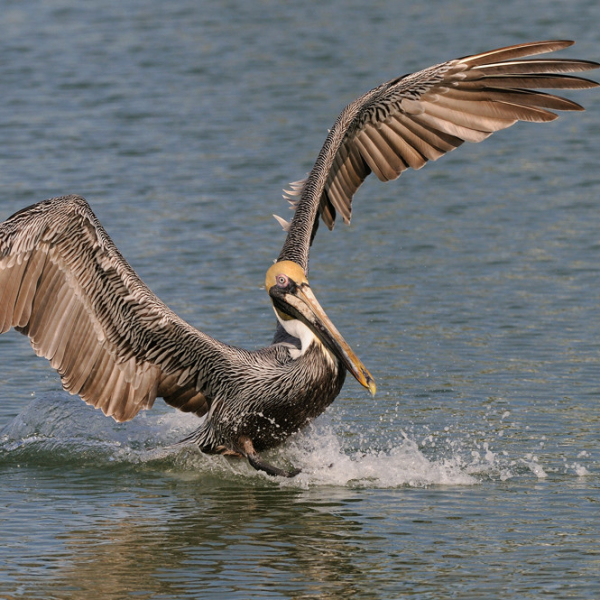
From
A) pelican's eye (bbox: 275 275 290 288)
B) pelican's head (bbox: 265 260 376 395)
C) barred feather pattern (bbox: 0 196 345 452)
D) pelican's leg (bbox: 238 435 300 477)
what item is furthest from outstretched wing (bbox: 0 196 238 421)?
pelican's eye (bbox: 275 275 290 288)

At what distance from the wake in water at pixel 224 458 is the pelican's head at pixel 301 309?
65cm

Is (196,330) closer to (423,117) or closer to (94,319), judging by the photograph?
(94,319)

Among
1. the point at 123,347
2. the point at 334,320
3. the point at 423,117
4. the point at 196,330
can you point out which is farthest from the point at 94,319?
the point at 334,320

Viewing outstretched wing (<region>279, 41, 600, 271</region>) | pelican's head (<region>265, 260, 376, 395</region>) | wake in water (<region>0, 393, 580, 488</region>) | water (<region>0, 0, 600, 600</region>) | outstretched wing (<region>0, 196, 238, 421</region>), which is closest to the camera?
water (<region>0, 0, 600, 600</region>)

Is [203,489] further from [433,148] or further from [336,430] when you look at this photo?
[433,148]

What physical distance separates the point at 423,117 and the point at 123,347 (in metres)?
2.66

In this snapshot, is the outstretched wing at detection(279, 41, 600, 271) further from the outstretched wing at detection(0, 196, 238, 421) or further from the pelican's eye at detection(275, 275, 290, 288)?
the outstretched wing at detection(0, 196, 238, 421)

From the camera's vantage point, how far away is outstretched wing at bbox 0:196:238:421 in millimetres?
7855

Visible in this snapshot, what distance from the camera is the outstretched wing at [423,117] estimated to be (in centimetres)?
845

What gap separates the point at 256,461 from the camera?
8.10 metres

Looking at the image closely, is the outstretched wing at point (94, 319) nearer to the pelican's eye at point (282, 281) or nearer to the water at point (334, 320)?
the water at point (334, 320)

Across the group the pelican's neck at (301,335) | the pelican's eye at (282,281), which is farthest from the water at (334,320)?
the pelican's eye at (282,281)

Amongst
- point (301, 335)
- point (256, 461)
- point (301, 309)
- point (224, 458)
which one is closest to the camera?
point (301, 309)

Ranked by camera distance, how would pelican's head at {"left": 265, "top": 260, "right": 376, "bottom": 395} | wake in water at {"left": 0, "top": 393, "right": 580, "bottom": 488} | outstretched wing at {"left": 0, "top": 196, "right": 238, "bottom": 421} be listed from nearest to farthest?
1. pelican's head at {"left": 265, "top": 260, "right": 376, "bottom": 395}
2. outstretched wing at {"left": 0, "top": 196, "right": 238, "bottom": 421}
3. wake in water at {"left": 0, "top": 393, "right": 580, "bottom": 488}
